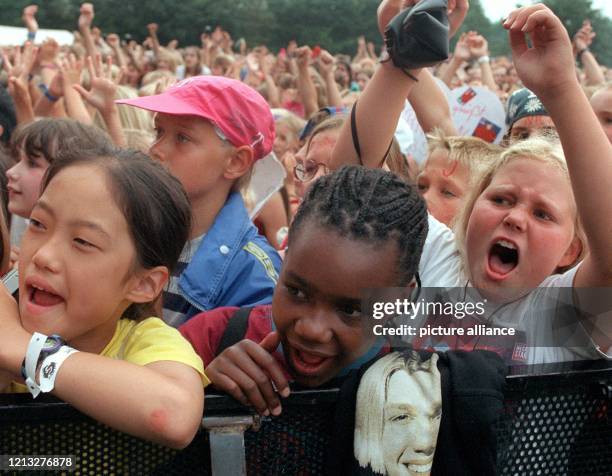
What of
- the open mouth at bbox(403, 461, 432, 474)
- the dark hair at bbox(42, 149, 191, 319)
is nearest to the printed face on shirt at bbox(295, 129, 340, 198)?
the dark hair at bbox(42, 149, 191, 319)

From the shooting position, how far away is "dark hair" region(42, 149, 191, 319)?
1722 mm

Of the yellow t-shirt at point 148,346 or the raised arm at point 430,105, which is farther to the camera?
the raised arm at point 430,105

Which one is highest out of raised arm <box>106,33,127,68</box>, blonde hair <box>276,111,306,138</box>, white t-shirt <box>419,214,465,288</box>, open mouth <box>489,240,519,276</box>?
open mouth <box>489,240,519,276</box>

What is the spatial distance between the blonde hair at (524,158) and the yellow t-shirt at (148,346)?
85cm

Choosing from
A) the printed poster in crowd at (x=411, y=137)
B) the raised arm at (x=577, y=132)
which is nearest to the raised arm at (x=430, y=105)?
the printed poster in crowd at (x=411, y=137)

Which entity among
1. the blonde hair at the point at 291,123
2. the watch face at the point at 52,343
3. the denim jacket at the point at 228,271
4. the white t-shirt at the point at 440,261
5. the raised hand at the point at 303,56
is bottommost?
the blonde hair at the point at 291,123

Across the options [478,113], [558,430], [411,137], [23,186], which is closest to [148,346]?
[558,430]

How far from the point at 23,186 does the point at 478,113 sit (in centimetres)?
284

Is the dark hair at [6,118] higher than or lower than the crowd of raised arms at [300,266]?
lower

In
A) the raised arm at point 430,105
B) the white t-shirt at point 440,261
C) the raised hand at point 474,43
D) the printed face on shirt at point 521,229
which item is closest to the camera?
the printed face on shirt at point 521,229

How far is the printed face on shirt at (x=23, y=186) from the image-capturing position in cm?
302

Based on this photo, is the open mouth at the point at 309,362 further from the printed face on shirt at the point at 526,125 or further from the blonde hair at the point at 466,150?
the printed face on shirt at the point at 526,125

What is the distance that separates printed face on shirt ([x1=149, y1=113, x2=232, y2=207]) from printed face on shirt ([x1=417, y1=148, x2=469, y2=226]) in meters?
0.95

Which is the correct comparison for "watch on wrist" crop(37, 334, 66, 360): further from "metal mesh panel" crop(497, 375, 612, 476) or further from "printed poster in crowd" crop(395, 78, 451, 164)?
"printed poster in crowd" crop(395, 78, 451, 164)
